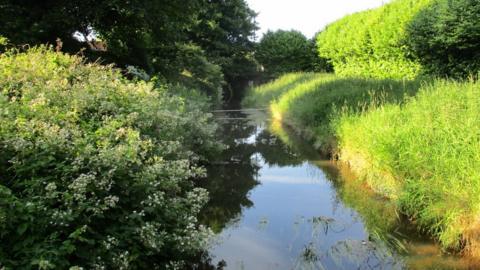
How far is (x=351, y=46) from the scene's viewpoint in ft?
86.1

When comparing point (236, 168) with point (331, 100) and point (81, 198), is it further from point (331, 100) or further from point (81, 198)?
point (81, 198)

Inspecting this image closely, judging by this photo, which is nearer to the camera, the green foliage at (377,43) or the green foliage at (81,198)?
the green foliage at (81,198)

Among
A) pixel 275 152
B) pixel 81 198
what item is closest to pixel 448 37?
pixel 275 152

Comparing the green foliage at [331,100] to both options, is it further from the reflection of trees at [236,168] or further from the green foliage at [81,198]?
the green foliage at [81,198]

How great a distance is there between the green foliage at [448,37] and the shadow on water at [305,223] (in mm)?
7888

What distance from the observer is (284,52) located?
1582 inches

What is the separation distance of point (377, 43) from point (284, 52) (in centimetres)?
1825

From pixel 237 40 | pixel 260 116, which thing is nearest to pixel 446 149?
pixel 260 116

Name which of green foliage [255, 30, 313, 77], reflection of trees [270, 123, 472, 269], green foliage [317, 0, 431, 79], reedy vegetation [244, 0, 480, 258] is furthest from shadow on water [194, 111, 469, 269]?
green foliage [255, 30, 313, 77]

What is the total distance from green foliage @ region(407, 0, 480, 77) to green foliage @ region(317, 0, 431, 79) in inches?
48.1

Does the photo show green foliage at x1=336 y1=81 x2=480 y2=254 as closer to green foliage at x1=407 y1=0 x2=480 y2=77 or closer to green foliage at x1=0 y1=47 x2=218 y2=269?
green foliage at x1=0 y1=47 x2=218 y2=269

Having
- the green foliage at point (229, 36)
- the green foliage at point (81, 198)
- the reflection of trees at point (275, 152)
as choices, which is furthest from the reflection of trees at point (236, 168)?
the green foliage at point (229, 36)

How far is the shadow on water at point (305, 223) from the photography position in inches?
215

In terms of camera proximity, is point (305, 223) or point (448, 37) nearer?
point (305, 223)
